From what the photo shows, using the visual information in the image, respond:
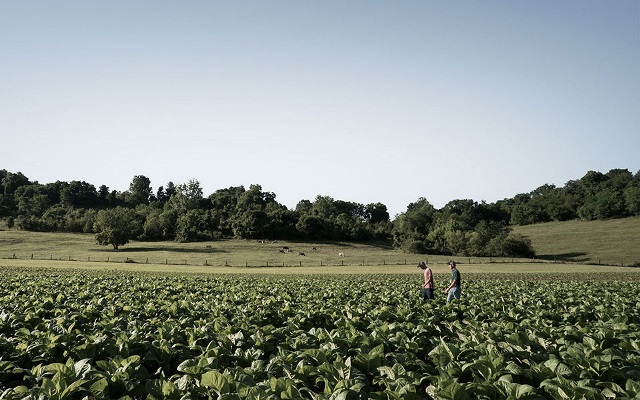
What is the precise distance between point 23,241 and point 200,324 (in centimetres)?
11588

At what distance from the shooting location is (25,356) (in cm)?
955

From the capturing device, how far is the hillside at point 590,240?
94562 mm

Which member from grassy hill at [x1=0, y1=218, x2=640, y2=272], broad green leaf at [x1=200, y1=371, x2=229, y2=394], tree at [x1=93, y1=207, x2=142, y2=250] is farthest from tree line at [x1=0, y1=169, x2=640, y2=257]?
broad green leaf at [x1=200, y1=371, x2=229, y2=394]

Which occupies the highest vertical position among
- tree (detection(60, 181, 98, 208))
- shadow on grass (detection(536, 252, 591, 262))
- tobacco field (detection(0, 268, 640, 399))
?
tree (detection(60, 181, 98, 208))

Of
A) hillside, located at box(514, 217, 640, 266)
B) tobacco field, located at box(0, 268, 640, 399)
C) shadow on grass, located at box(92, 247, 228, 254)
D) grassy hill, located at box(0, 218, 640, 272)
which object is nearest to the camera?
tobacco field, located at box(0, 268, 640, 399)

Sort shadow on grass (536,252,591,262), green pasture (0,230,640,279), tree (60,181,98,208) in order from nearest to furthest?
green pasture (0,230,640,279) < shadow on grass (536,252,591,262) < tree (60,181,98,208)

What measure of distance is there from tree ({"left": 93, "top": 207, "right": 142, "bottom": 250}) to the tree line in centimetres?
22

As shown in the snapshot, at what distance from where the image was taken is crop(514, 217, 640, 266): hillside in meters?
94.6

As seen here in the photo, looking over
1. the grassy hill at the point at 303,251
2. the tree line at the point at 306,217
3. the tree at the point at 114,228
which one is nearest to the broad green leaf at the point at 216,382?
the grassy hill at the point at 303,251

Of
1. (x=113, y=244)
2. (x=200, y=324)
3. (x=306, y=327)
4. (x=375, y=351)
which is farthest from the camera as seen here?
(x=113, y=244)

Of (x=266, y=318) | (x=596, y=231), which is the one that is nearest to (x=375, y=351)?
(x=266, y=318)

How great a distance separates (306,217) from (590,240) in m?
72.0

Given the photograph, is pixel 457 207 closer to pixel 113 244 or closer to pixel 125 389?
pixel 113 244

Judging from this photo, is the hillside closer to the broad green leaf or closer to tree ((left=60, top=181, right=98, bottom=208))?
the broad green leaf
